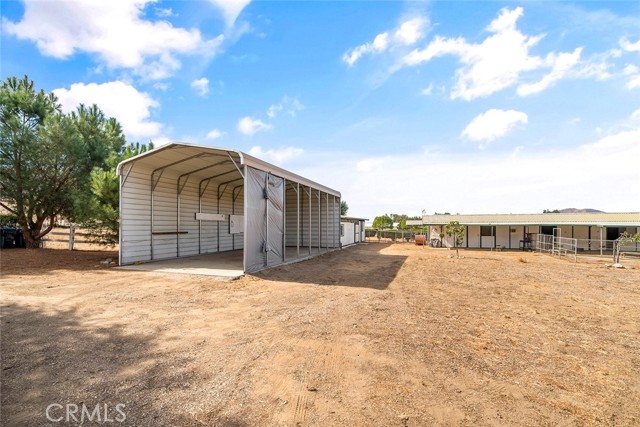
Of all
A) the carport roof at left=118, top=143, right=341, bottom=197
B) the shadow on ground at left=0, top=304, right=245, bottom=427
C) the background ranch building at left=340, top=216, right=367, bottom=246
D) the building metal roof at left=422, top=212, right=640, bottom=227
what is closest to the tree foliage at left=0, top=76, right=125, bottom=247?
the carport roof at left=118, top=143, right=341, bottom=197

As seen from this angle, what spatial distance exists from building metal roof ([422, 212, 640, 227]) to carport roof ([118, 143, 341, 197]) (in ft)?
56.5

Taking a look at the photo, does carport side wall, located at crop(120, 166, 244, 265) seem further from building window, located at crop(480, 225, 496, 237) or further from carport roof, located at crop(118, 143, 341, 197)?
building window, located at crop(480, 225, 496, 237)

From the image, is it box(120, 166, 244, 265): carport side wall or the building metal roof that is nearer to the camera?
box(120, 166, 244, 265): carport side wall

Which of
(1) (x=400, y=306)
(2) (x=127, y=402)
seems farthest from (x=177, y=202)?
(2) (x=127, y=402)

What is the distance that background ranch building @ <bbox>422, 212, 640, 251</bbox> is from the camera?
23445mm

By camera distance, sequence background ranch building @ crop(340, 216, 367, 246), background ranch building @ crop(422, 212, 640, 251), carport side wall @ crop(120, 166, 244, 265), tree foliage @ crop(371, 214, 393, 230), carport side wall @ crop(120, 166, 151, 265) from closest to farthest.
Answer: carport side wall @ crop(120, 166, 151, 265)
carport side wall @ crop(120, 166, 244, 265)
background ranch building @ crop(422, 212, 640, 251)
background ranch building @ crop(340, 216, 367, 246)
tree foliage @ crop(371, 214, 393, 230)

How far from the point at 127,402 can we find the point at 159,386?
0.33 metres

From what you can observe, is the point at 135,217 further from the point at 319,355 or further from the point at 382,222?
the point at 382,222

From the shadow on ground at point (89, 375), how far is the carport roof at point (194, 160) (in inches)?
252

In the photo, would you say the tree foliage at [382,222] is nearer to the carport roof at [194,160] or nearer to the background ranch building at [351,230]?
the background ranch building at [351,230]

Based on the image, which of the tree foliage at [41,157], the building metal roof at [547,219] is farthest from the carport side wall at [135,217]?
the building metal roof at [547,219]

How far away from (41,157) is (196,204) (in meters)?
6.78

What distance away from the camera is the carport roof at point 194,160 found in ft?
34.4

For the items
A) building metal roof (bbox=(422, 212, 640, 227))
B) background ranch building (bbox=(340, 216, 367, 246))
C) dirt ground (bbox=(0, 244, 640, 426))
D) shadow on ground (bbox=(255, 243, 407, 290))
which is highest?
building metal roof (bbox=(422, 212, 640, 227))
